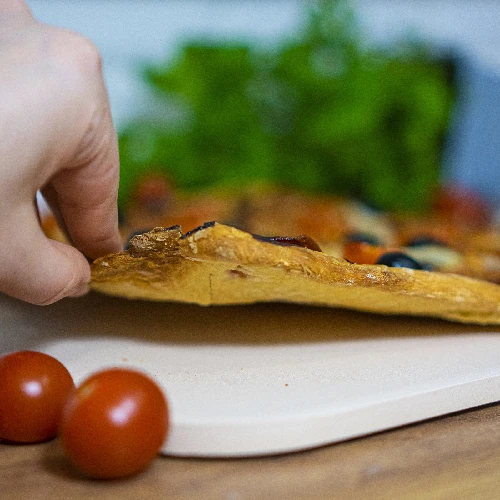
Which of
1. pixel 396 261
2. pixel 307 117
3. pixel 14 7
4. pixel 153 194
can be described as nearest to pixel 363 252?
pixel 396 261

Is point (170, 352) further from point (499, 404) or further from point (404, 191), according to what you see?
point (404, 191)

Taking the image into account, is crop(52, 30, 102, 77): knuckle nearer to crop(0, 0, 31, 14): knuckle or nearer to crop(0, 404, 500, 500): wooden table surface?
crop(0, 0, 31, 14): knuckle

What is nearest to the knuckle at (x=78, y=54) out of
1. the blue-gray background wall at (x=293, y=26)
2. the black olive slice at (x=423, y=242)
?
the black olive slice at (x=423, y=242)

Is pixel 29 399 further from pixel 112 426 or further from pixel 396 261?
pixel 396 261

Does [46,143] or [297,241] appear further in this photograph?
[297,241]

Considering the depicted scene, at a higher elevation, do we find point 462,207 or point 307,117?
point 307,117

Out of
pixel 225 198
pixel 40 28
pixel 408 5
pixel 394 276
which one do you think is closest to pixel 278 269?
pixel 394 276

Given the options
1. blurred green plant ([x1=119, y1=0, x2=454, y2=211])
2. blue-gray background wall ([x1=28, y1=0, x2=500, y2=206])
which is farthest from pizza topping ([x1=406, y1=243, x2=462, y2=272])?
blue-gray background wall ([x1=28, y1=0, x2=500, y2=206])

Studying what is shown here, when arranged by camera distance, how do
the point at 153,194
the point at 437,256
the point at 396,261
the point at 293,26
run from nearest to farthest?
the point at 396,261
the point at 437,256
the point at 153,194
the point at 293,26
